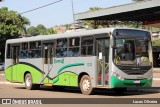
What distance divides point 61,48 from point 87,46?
7.47ft

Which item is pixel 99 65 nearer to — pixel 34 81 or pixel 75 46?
pixel 75 46

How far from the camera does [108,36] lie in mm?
18016

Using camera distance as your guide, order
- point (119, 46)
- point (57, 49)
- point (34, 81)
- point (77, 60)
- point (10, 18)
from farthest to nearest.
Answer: point (10, 18) < point (34, 81) < point (57, 49) < point (77, 60) < point (119, 46)

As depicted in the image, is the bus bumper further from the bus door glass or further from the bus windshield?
the bus door glass

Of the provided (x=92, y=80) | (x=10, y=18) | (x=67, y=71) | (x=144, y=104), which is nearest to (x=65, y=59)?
(x=67, y=71)

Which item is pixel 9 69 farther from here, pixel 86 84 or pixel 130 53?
pixel 130 53

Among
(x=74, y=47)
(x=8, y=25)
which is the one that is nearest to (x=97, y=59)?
(x=74, y=47)

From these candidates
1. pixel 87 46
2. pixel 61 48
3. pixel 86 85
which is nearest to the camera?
pixel 86 85

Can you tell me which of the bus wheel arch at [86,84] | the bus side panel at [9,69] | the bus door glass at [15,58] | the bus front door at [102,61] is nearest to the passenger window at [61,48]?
the bus wheel arch at [86,84]

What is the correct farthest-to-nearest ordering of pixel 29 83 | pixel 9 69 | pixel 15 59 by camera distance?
pixel 9 69
pixel 15 59
pixel 29 83

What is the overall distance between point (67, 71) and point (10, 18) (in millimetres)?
56990

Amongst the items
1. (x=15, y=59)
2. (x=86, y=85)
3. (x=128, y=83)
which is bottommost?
(x=86, y=85)

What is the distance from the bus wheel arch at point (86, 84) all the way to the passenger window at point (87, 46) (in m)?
1.04

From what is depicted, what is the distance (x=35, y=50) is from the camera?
23094mm
